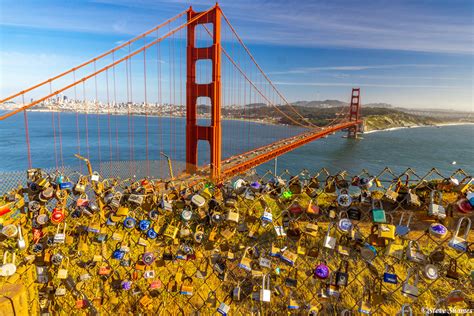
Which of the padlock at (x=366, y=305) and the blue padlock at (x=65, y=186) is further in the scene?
the blue padlock at (x=65, y=186)

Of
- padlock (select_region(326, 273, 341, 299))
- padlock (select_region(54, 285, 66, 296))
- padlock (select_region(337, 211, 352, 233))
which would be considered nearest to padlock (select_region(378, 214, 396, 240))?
padlock (select_region(337, 211, 352, 233))

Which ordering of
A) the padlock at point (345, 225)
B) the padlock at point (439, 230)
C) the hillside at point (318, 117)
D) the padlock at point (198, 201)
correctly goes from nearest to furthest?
the padlock at point (439, 230) < the padlock at point (345, 225) < the padlock at point (198, 201) < the hillside at point (318, 117)

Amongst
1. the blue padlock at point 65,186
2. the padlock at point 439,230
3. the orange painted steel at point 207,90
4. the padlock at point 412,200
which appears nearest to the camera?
the padlock at point 439,230

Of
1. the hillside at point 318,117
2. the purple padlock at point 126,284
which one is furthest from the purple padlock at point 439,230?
the hillside at point 318,117

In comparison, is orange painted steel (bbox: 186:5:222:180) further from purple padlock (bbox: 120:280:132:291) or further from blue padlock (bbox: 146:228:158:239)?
blue padlock (bbox: 146:228:158:239)

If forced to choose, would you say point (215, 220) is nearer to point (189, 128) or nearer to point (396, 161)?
point (189, 128)

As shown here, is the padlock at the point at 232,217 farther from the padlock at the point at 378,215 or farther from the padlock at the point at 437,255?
the padlock at the point at 437,255
